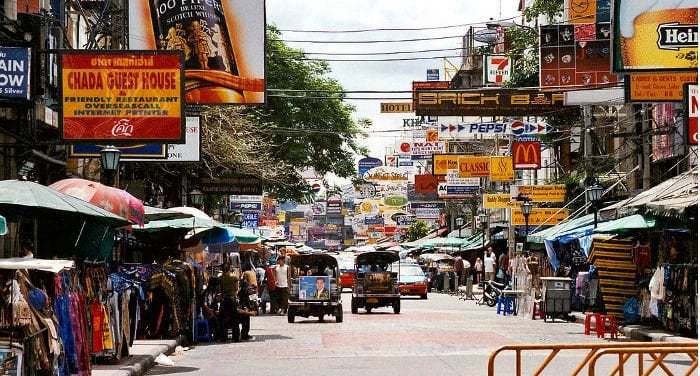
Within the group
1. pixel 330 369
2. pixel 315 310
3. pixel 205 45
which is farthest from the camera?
pixel 315 310

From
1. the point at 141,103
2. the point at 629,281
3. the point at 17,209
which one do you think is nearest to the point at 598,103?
the point at 629,281

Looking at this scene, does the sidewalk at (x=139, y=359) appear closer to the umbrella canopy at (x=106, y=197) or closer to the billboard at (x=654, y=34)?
the umbrella canopy at (x=106, y=197)

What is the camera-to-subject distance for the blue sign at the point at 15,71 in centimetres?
1939

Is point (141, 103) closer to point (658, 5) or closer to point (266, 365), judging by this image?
point (266, 365)

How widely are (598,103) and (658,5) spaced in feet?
48.0

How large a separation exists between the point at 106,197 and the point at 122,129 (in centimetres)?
376

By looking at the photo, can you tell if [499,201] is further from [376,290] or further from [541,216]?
[376,290]

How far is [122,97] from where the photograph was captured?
72.9 ft

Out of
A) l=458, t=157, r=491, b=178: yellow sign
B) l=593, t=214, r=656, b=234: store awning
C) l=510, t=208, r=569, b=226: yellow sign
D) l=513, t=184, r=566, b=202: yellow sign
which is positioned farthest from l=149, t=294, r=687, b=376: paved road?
l=458, t=157, r=491, b=178: yellow sign

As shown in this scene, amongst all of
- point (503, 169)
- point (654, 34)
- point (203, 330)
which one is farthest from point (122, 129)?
point (503, 169)

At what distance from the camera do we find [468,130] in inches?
1751

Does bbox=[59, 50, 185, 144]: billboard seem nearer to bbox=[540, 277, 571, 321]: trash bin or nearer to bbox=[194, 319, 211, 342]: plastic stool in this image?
bbox=[194, 319, 211, 342]: plastic stool

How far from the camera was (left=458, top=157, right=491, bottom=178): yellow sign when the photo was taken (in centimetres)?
A: 4922

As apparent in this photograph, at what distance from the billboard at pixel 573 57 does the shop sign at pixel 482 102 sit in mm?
2212
